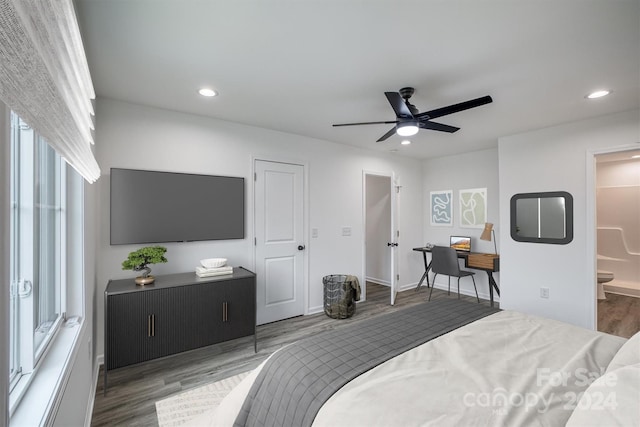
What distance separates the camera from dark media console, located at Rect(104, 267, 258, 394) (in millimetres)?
2287

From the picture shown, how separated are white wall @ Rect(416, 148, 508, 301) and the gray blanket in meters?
3.42

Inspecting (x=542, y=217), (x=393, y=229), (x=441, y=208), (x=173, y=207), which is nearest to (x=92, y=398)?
(x=173, y=207)

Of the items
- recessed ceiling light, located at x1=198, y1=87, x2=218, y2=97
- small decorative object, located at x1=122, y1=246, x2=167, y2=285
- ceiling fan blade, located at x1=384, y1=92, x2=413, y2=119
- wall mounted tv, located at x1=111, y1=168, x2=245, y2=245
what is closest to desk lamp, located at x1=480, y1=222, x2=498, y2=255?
ceiling fan blade, located at x1=384, y1=92, x2=413, y2=119

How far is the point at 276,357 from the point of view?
148 cm

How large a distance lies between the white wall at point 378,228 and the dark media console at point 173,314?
3511 millimetres

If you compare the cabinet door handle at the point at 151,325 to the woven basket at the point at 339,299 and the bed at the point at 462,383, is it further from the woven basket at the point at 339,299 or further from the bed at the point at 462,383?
the woven basket at the point at 339,299

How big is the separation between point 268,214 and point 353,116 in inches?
60.0

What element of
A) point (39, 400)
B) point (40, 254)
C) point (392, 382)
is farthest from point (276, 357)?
point (40, 254)

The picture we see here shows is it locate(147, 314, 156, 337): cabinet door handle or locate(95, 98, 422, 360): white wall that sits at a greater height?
locate(95, 98, 422, 360): white wall

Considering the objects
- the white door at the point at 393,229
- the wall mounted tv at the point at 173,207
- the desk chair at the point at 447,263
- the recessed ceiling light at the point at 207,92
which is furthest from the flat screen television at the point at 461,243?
the recessed ceiling light at the point at 207,92

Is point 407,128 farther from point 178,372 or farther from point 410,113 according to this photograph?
point 178,372

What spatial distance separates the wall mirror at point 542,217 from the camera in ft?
11.2

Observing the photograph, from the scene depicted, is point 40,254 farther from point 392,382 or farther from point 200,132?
point 200,132

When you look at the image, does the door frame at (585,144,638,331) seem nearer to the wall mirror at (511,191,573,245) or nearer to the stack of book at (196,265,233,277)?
the wall mirror at (511,191,573,245)
